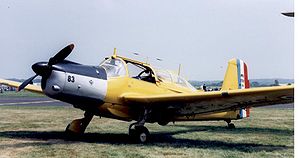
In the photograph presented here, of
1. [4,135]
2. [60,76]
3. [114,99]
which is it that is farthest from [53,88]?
[4,135]

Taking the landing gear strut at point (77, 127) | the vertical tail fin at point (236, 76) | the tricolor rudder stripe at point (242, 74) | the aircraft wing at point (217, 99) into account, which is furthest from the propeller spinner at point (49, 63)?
the tricolor rudder stripe at point (242, 74)

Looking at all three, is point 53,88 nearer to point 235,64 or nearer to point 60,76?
Result: point 60,76

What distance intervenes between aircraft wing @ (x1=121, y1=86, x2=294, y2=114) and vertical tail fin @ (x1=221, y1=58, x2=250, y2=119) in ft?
12.0

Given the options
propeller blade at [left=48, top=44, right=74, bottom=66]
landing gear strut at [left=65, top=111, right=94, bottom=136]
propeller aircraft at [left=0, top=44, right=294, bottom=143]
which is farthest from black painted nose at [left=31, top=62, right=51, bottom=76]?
landing gear strut at [left=65, top=111, right=94, bottom=136]

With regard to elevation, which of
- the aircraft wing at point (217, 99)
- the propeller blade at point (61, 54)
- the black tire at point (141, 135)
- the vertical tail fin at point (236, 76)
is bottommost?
the black tire at point (141, 135)

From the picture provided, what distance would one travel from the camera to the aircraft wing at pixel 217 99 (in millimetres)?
8492

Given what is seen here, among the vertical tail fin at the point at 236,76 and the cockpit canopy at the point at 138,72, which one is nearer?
the cockpit canopy at the point at 138,72

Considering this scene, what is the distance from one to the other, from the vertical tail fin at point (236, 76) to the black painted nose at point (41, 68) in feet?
24.0

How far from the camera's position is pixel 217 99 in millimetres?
9273

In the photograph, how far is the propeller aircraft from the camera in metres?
8.44

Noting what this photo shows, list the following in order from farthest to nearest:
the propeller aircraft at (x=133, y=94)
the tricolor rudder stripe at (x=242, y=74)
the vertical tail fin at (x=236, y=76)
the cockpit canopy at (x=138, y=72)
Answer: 1. the tricolor rudder stripe at (x=242, y=74)
2. the vertical tail fin at (x=236, y=76)
3. the cockpit canopy at (x=138, y=72)
4. the propeller aircraft at (x=133, y=94)

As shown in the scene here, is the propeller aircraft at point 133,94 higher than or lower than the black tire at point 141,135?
higher

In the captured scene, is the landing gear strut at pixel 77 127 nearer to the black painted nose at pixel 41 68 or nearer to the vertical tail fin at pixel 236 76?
the black painted nose at pixel 41 68

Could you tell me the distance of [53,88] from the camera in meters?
8.39
